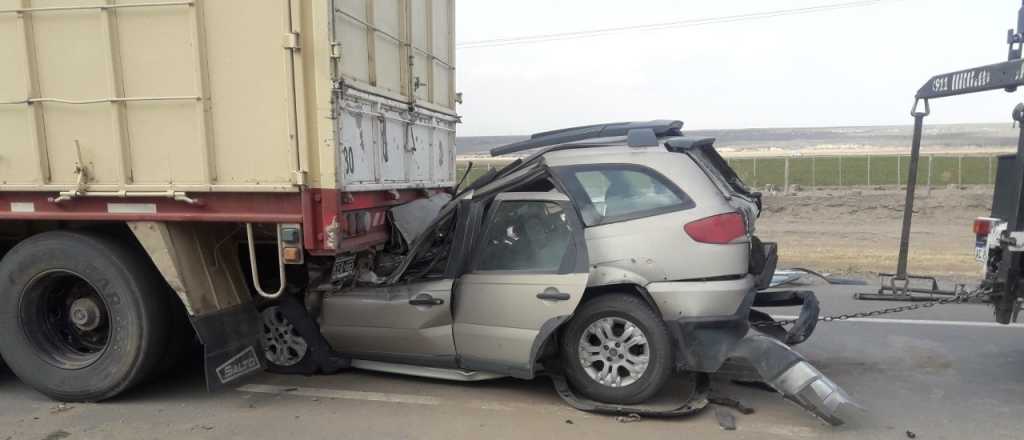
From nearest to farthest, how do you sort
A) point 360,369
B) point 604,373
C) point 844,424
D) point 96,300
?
point 844,424
point 604,373
point 96,300
point 360,369

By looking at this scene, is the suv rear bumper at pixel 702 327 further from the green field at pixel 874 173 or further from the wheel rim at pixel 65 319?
the green field at pixel 874 173

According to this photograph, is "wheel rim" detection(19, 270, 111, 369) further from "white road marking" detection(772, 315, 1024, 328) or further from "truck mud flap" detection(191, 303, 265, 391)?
"white road marking" detection(772, 315, 1024, 328)

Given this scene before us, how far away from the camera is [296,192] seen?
4.16 m

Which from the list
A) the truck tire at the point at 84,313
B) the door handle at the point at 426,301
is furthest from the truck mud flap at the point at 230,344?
the door handle at the point at 426,301

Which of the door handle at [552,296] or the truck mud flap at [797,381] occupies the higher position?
the door handle at [552,296]

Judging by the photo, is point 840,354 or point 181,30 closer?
point 181,30

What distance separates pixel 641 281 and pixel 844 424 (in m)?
1.50

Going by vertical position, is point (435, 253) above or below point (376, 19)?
below

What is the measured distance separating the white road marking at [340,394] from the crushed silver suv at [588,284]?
0.77ft

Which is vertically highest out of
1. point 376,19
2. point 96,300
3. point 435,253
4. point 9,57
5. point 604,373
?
point 376,19

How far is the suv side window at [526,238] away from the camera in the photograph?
443cm

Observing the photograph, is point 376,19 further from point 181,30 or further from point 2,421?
point 2,421

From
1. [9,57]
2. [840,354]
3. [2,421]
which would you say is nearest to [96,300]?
[2,421]

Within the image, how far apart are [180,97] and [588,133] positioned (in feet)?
9.59
